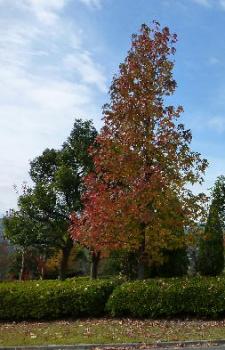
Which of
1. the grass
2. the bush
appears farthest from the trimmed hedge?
the bush

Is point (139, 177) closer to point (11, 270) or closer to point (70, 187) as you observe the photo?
point (70, 187)

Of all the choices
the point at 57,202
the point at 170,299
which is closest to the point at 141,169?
the point at 170,299

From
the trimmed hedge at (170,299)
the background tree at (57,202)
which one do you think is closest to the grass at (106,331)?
the trimmed hedge at (170,299)

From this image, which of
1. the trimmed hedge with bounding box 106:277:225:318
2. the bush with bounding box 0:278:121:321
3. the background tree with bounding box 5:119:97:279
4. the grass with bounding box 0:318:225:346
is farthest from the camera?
the background tree with bounding box 5:119:97:279

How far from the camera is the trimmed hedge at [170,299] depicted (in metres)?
13.4

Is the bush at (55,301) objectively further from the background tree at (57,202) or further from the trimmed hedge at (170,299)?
the background tree at (57,202)

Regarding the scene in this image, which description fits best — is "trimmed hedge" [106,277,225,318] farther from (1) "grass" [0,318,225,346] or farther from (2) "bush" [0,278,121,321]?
(2) "bush" [0,278,121,321]

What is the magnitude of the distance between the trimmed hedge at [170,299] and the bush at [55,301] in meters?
0.54

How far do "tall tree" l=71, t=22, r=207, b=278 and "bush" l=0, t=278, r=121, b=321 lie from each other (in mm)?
2142

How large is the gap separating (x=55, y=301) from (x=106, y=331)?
2.76 meters

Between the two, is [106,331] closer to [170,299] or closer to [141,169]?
[170,299]

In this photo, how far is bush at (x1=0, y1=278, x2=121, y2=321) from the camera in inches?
573

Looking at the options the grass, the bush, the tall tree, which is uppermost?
the tall tree

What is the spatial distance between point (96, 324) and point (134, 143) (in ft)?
19.8
